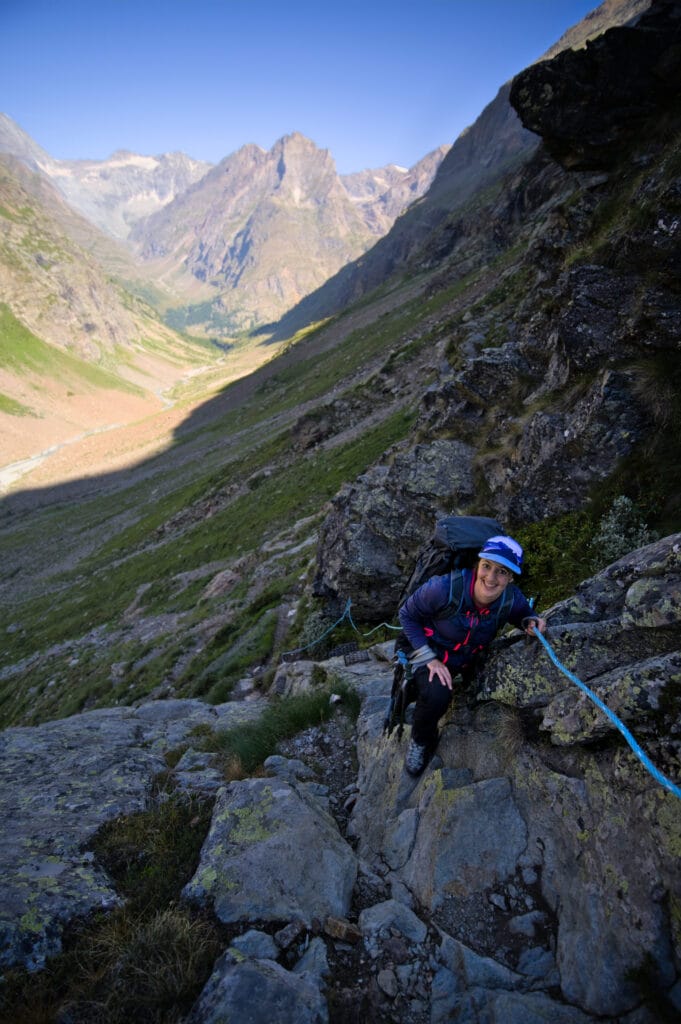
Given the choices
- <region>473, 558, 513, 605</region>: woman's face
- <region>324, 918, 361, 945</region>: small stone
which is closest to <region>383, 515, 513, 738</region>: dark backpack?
<region>473, 558, 513, 605</region>: woman's face

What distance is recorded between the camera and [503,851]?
16.3 feet

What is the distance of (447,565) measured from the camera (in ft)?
21.5

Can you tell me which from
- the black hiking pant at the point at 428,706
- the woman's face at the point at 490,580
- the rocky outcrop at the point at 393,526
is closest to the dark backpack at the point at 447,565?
the woman's face at the point at 490,580

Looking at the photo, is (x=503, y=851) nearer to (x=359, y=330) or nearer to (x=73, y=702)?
(x=73, y=702)

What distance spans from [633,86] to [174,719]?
736 inches

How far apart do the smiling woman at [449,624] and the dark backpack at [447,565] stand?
25mm

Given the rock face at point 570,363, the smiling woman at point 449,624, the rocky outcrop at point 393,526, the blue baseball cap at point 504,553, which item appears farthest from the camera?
the rocky outcrop at point 393,526

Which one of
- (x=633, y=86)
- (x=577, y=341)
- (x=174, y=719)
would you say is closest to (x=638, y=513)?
(x=577, y=341)

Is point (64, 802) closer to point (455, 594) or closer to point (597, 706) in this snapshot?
point (455, 594)

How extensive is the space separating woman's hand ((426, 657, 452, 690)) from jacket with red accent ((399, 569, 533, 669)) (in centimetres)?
11

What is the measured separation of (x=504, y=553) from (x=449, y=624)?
1156 millimetres

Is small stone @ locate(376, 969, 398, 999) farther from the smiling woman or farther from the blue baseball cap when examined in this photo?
the blue baseball cap

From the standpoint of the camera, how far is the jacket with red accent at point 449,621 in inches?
226

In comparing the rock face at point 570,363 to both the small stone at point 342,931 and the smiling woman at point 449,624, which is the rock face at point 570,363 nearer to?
the smiling woman at point 449,624
